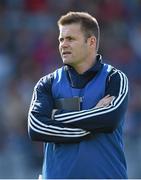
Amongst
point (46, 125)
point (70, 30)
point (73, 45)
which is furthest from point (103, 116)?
Result: point (70, 30)

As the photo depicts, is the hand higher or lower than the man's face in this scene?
lower

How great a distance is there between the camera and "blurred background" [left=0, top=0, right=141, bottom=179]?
1010 cm

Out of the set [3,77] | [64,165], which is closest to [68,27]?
[64,165]

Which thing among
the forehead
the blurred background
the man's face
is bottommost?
the blurred background

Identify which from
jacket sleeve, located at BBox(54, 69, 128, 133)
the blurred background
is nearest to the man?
jacket sleeve, located at BBox(54, 69, 128, 133)

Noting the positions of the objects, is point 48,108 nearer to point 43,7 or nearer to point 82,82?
point 82,82

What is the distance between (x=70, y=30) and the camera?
559cm

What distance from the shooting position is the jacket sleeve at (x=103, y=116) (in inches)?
209

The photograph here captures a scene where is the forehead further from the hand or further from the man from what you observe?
the hand

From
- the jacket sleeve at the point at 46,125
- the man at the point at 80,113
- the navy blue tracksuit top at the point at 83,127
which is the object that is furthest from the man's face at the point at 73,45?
the jacket sleeve at the point at 46,125

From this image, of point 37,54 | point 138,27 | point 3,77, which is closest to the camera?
point 3,77

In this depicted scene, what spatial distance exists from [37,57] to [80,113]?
20.2 feet

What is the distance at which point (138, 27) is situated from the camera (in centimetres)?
1242

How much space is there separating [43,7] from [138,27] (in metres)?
1.57
